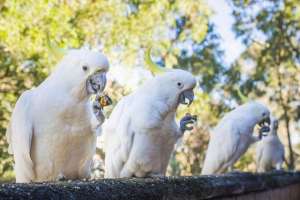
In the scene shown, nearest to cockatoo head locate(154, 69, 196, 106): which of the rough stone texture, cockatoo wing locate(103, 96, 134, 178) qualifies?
cockatoo wing locate(103, 96, 134, 178)

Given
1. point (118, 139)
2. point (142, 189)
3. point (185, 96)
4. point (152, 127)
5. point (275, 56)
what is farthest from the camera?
point (275, 56)

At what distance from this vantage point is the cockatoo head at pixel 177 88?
4004 millimetres

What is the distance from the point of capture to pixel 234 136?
258 inches

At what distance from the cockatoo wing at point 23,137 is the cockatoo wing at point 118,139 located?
3.60ft

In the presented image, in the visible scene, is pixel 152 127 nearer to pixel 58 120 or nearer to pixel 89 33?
pixel 58 120

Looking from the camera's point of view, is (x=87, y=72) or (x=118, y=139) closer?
A: (x=87, y=72)

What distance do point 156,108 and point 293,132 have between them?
14917 millimetres

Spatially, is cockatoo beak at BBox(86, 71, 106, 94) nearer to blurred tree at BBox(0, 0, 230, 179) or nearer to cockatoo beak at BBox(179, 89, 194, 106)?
cockatoo beak at BBox(179, 89, 194, 106)

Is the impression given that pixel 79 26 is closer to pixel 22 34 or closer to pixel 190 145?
pixel 22 34

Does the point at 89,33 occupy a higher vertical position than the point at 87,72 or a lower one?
higher

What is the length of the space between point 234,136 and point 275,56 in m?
9.38

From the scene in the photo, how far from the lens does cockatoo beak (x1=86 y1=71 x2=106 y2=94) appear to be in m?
3.04

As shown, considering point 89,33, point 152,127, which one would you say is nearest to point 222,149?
point 152,127

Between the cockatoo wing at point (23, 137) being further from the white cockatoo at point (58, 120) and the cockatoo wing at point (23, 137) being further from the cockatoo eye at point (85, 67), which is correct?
the cockatoo eye at point (85, 67)
